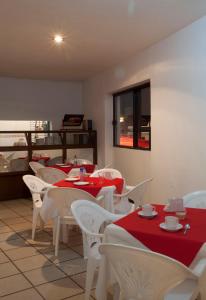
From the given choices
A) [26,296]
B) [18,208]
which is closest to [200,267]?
[26,296]

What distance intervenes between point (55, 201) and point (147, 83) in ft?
9.30

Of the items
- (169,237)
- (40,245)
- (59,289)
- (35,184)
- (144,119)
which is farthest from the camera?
(144,119)

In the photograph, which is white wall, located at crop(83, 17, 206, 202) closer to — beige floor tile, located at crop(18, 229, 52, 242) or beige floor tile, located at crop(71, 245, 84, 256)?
beige floor tile, located at crop(71, 245, 84, 256)

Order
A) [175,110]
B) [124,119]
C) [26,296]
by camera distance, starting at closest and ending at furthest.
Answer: [26,296] → [175,110] → [124,119]

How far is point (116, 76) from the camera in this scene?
568 centimetres

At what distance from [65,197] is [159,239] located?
4.75 feet

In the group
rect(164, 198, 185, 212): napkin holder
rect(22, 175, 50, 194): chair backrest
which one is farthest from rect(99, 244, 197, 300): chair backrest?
rect(22, 175, 50, 194): chair backrest

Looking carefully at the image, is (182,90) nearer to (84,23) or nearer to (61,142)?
(84,23)

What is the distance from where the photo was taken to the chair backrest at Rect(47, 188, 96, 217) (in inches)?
116

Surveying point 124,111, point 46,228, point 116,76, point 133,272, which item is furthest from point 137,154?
point 133,272

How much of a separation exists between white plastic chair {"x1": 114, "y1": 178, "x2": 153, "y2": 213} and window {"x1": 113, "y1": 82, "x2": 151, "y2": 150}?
5.31 ft

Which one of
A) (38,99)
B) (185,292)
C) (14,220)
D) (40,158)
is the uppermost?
(38,99)

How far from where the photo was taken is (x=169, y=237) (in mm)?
1760

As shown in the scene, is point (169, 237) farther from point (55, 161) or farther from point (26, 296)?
point (55, 161)
